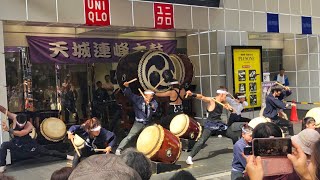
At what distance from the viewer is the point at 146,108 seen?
933 centimetres

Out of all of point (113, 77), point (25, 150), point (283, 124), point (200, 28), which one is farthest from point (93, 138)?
point (200, 28)

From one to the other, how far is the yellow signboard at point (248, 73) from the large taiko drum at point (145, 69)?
2.44 meters

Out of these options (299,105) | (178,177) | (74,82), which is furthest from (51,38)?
(299,105)

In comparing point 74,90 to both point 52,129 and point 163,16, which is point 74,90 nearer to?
point 52,129

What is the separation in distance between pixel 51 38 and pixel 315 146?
9.73m

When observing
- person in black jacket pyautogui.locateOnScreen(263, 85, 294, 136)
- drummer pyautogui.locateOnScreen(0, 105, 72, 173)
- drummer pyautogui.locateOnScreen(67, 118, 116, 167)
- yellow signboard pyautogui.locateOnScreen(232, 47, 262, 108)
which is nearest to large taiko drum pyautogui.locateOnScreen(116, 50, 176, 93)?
yellow signboard pyautogui.locateOnScreen(232, 47, 262, 108)

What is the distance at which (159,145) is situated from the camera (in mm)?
7262

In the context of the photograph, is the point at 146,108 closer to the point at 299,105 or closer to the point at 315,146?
the point at 315,146

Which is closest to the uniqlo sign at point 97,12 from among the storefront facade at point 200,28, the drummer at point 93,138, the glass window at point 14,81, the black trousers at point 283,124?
the storefront facade at point 200,28

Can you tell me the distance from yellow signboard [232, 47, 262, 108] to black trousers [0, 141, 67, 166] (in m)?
6.32

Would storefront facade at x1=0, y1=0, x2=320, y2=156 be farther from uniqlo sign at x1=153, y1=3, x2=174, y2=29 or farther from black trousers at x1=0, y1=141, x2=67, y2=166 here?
black trousers at x1=0, y1=141, x2=67, y2=166

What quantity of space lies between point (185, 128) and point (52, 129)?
3.10m

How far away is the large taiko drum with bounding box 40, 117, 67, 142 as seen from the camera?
9492mm

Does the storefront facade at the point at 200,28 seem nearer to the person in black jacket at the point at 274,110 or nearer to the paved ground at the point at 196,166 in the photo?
the paved ground at the point at 196,166
